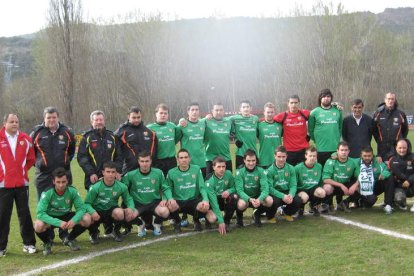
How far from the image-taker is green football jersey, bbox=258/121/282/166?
7.36 m

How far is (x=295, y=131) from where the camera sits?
7398 mm

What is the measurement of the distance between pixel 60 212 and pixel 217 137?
280 centimetres

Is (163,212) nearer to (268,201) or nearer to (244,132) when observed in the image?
(268,201)

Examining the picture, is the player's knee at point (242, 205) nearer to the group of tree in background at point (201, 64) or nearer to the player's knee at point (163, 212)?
the player's knee at point (163, 212)

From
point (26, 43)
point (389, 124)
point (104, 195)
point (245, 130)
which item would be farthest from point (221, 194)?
point (26, 43)

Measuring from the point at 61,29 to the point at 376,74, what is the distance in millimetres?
27665

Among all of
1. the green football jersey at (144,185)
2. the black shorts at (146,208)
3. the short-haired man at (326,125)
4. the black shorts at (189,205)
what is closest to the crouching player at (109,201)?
the black shorts at (146,208)

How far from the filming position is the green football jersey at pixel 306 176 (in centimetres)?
696

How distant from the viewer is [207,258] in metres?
4.96

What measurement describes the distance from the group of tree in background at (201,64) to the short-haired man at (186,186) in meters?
21.8

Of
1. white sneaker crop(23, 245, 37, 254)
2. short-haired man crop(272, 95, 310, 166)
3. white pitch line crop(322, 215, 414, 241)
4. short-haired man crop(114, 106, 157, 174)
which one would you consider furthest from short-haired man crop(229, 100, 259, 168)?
white sneaker crop(23, 245, 37, 254)

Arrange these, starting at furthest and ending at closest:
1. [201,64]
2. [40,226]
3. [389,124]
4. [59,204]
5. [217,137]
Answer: [201,64], [389,124], [217,137], [59,204], [40,226]

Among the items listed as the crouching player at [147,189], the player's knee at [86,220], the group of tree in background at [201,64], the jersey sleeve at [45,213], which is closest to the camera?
the jersey sleeve at [45,213]

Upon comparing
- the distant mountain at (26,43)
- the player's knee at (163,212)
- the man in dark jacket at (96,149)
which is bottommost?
the player's knee at (163,212)
